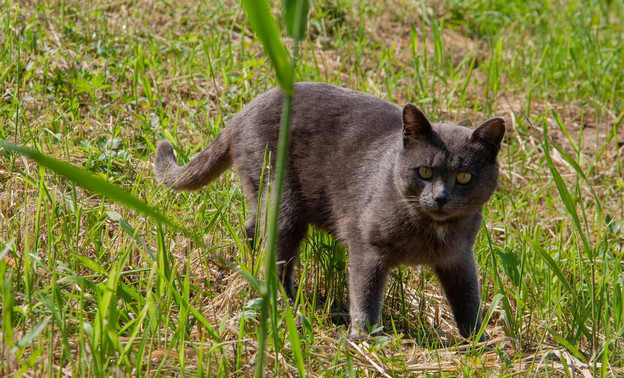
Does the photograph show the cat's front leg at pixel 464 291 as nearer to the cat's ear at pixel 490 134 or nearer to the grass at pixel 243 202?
the grass at pixel 243 202

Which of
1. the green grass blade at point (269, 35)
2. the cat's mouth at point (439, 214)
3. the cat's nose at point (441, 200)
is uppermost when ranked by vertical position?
the green grass blade at point (269, 35)

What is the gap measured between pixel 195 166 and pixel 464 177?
4.11ft

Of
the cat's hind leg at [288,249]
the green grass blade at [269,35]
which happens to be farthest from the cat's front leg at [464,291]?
the green grass blade at [269,35]

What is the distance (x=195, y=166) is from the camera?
3371 millimetres

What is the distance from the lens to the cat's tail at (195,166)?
11.0 feet

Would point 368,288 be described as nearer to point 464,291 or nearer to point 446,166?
point 464,291

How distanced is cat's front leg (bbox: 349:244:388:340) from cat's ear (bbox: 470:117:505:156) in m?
0.61

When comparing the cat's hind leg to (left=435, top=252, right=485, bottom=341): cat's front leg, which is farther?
the cat's hind leg

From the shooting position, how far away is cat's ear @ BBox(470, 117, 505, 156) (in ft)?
9.20

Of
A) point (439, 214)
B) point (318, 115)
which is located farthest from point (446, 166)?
point (318, 115)

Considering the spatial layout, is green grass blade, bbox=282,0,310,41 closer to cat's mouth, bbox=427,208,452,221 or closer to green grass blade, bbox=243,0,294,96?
green grass blade, bbox=243,0,294,96

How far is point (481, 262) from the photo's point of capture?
11.1ft

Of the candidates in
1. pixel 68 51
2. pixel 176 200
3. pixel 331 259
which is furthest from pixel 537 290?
pixel 68 51

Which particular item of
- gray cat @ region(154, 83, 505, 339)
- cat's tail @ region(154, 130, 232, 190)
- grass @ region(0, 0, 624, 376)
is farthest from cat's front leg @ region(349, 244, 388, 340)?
cat's tail @ region(154, 130, 232, 190)
